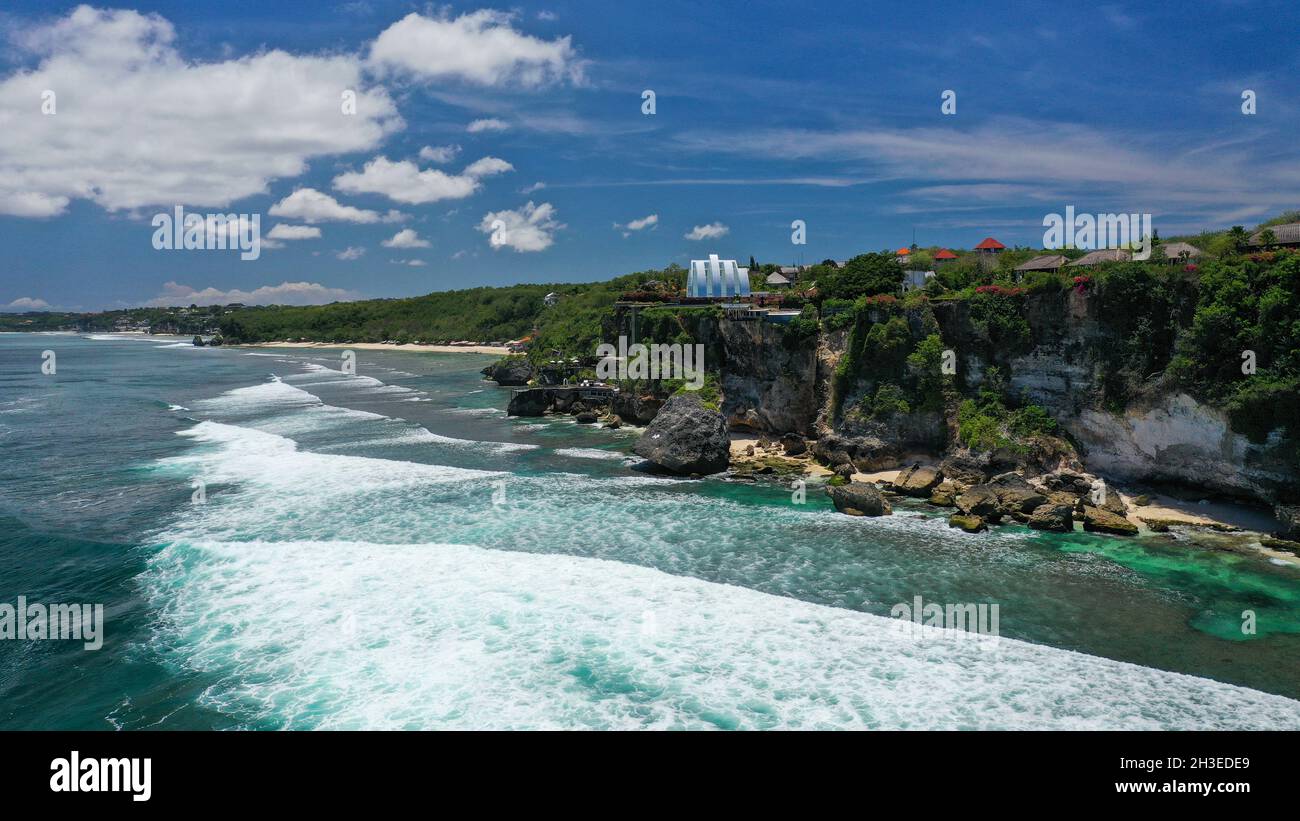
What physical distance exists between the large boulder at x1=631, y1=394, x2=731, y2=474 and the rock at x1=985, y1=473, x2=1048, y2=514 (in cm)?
1627

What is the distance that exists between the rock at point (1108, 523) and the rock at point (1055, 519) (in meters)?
0.81

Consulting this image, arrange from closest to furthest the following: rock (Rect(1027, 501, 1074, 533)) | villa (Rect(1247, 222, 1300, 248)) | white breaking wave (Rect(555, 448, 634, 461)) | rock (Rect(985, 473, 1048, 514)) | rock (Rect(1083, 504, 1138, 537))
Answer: rock (Rect(1083, 504, 1138, 537)) < rock (Rect(1027, 501, 1074, 533)) < rock (Rect(985, 473, 1048, 514)) < villa (Rect(1247, 222, 1300, 248)) < white breaking wave (Rect(555, 448, 634, 461))

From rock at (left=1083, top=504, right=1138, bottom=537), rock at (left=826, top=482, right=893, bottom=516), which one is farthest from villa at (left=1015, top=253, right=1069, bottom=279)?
rock at (left=826, top=482, right=893, bottom=516)

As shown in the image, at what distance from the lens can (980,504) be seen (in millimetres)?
34219

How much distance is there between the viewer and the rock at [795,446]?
48500mm

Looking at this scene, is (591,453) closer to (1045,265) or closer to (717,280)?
(717,280)

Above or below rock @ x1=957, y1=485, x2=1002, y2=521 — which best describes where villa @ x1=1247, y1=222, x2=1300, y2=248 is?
above

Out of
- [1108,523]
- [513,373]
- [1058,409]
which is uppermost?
[513,373]

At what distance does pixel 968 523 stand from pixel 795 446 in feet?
55.3

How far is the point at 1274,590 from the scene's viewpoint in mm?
25203

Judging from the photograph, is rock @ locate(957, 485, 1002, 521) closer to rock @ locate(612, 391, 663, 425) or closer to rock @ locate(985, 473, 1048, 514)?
rock @ locate(985, 473, 1048, 514)

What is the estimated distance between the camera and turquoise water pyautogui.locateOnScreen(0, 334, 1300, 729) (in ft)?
61.9

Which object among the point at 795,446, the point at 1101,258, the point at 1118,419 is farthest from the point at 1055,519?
the point at 795,446
